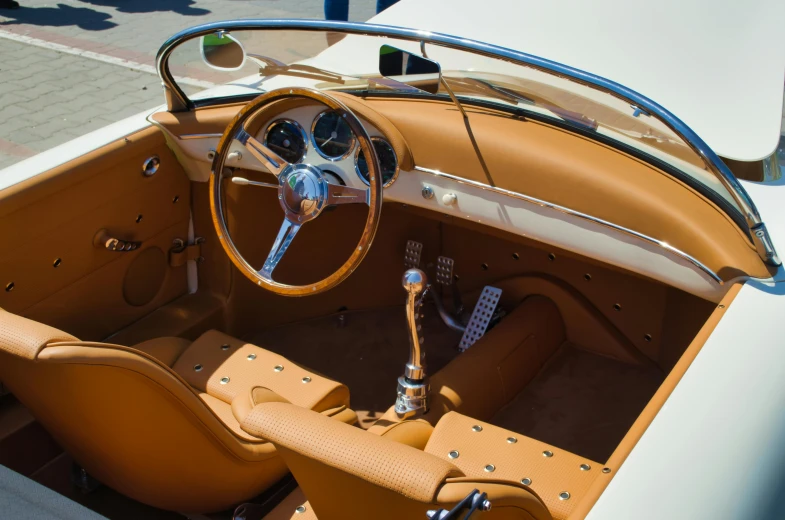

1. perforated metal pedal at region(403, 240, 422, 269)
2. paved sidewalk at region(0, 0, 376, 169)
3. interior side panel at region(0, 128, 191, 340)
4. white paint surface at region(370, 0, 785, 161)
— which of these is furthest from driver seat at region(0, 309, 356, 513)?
paved sidewalk at region(0, 0, 376, 169)

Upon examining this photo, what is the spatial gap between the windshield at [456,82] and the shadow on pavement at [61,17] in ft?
17.1

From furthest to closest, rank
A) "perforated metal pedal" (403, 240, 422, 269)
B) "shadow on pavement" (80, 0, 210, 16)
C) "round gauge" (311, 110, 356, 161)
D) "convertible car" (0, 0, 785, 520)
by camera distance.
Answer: "shadow on pavement" (80, 0, 210, 16)
"perforated metal pedal" (403, 240, 422, 269)
"round gauge" (311, 110, 356, 161)
"convertible car" (0, 0, 785, 520)

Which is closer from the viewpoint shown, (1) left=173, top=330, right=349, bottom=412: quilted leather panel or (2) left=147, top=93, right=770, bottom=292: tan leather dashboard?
(2) left=147, top=93, right=770, bottom=292: tan leather dashboard

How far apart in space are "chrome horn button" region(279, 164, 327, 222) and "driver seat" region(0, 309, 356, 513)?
530 millimetres

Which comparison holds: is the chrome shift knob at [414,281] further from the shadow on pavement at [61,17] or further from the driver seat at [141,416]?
the shadow on pavement at [61,17]

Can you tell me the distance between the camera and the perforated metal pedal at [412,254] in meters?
3.08

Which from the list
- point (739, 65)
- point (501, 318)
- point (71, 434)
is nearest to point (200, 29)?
point (71, 434)

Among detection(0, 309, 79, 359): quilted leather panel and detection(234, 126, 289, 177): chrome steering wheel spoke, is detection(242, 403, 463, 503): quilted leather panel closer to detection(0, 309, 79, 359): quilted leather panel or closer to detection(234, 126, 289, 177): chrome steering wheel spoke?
detection(0, 309, 79, 359): quilted leather panel

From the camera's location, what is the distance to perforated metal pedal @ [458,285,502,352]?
2969mm

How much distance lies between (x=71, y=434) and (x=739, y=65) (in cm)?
219

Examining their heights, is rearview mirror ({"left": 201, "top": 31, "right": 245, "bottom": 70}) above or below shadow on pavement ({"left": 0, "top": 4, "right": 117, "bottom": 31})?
above

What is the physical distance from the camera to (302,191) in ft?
7.28

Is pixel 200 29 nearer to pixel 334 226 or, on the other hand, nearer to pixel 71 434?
pixel 334 226

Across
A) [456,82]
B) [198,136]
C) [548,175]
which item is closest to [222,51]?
[198,136]
